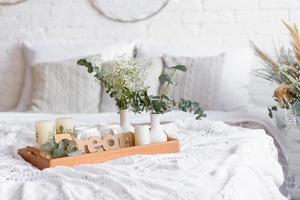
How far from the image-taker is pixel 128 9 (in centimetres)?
354

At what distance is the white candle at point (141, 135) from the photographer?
2.01m

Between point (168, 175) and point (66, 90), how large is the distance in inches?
64.6

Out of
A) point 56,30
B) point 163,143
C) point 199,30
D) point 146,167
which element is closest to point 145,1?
point 199,30

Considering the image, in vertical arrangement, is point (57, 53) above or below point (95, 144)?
above

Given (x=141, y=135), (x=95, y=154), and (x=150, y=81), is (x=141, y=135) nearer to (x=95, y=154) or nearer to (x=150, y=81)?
(x=95, y=154)

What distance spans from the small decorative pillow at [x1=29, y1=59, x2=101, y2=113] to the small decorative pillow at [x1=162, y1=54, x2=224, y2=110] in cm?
46

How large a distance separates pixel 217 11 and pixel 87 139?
1803 mm

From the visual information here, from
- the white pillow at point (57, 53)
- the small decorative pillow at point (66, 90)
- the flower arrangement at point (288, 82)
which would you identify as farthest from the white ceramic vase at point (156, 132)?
the white pillow at point (57, 53)

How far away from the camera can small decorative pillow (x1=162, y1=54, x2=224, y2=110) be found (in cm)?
301

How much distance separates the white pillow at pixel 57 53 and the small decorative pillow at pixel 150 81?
0.25 meters

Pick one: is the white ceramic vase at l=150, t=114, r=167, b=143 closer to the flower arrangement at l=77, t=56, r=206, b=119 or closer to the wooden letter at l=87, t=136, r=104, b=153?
the flower arrangement at l=77, t=56, r=206, b=119

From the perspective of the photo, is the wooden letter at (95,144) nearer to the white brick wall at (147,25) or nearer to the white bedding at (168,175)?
the white bedding at (168,175)

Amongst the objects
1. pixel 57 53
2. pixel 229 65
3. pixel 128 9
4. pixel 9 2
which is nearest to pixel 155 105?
pixel 229 65

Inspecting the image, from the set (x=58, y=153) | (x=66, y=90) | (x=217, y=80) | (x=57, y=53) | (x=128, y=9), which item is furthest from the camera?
(x=128, y=9)
